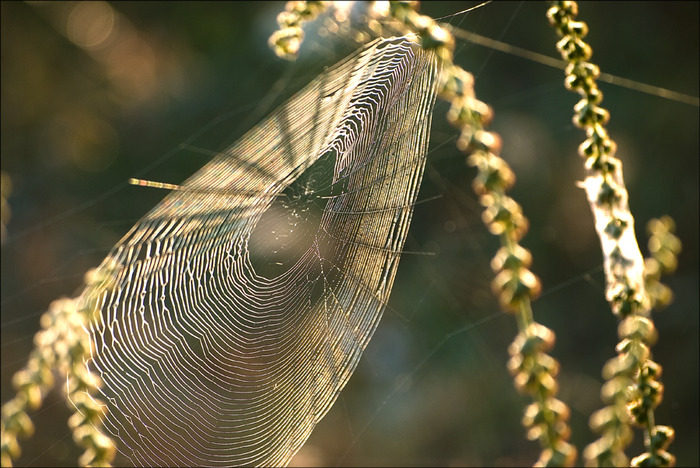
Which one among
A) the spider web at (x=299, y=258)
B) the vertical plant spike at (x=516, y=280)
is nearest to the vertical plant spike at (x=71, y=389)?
the vertical plant spike at (x=516, y=280)

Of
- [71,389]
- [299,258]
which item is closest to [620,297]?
[71,389]

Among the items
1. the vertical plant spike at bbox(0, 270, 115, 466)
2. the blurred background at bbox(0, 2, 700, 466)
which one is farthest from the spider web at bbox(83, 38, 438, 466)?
the blurred background at bbox(0, 2, 700, 466)

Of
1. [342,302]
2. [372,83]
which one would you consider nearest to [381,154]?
[372,83]

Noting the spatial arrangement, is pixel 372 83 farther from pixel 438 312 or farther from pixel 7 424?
pixel 438 312

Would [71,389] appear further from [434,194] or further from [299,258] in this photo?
[434,194]

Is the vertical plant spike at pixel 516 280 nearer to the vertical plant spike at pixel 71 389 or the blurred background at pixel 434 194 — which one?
the vertical plant spike at pixel 71 389

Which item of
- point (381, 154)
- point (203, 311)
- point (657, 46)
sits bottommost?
point (203, 311)

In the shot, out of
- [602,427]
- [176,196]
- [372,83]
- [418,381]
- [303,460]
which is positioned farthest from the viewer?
[418,381]
